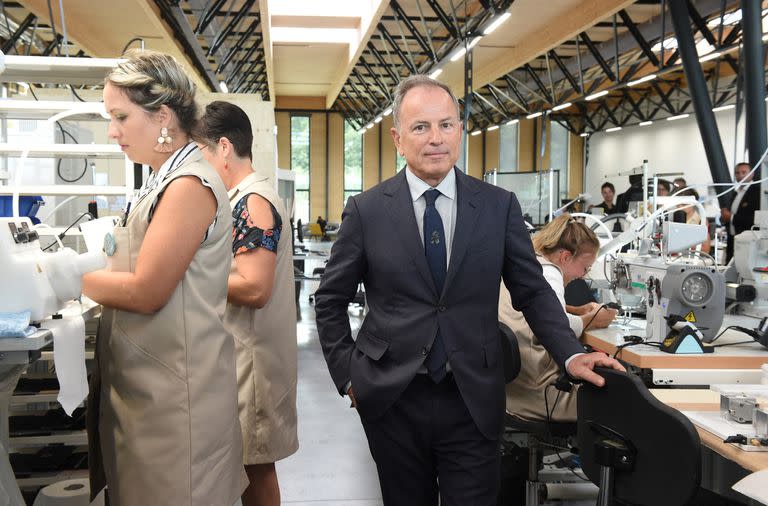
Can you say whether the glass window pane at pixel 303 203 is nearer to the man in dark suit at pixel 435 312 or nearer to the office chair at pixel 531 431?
the office chair at pixel 531 431

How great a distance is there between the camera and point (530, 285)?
1813 mm

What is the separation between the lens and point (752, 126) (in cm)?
646

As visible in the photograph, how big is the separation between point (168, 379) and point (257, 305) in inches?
21.5

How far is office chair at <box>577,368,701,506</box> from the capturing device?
1.48 meters

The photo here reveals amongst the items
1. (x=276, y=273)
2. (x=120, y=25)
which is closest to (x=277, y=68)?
(x=120, y=25)

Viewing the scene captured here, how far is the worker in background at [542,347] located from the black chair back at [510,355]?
0.12 m

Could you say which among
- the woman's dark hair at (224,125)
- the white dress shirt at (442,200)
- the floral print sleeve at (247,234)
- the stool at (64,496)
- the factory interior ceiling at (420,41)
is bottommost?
the stool at (64,496)

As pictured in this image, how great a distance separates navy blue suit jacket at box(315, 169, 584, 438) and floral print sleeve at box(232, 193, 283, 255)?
379 millimetres

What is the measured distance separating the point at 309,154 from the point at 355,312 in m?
14.5

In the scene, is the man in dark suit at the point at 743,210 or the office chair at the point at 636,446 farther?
the man in dark suit at the point at 743,210

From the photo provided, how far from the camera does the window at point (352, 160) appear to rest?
23125 millimetres

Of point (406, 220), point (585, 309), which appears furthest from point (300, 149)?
point (406, 220)

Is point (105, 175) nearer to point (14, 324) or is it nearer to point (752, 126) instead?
point (14, 324)

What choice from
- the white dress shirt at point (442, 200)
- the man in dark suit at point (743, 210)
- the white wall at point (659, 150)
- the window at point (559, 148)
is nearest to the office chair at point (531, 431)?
the white dress shirt at point (442, 200)
